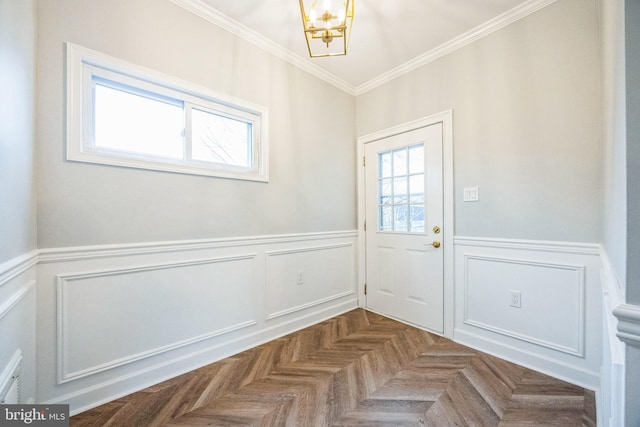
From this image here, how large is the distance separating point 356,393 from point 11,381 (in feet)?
5.39

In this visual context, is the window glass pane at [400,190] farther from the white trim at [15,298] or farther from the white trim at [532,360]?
the white trim at [15,298]

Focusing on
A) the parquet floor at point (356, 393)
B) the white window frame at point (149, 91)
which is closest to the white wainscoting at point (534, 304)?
the parquet floor at point (356, 393)

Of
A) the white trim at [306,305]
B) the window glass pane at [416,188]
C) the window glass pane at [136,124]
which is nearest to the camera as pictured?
the window glass pane at [136,124]

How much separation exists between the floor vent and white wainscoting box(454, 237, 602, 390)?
2715 mm

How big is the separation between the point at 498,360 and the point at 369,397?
1.11m

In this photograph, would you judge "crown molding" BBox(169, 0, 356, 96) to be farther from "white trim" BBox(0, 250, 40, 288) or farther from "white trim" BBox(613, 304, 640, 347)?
"white trim" BBox(613, 304, 640, 347)

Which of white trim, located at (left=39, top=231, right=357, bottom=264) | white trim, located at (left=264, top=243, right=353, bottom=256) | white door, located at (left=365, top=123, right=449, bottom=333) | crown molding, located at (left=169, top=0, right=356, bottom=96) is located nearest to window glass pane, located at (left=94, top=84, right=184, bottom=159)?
white trim, located at (left=39, top=231, right=357, bottom=264)

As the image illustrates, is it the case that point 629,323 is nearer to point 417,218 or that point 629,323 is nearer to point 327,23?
point 327,23

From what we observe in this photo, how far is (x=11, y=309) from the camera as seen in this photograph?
3.49 ft

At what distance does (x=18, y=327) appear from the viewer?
1.16m

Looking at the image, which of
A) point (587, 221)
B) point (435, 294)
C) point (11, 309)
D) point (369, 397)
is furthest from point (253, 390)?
point (587, 221)

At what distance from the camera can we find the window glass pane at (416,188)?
2572 millimetres

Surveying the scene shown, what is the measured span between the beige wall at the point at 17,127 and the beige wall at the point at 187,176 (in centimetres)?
11

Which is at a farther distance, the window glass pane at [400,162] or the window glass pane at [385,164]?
the window glass pane at [385,164]
